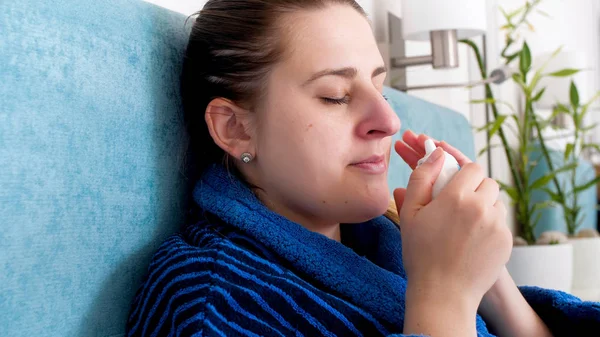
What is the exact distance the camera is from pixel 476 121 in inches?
110

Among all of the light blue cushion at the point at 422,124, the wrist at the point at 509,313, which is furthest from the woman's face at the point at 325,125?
the light blue cushion at the point at 422,124

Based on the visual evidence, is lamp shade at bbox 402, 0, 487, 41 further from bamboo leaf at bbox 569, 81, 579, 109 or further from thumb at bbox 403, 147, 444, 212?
thumb at bbox 403, 147, 444, 212

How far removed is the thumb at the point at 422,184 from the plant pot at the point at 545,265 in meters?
1.45

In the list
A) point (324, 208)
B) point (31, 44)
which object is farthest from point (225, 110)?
point (31, 44)

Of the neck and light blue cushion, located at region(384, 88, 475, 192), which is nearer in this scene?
the neck

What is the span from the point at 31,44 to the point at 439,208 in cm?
45

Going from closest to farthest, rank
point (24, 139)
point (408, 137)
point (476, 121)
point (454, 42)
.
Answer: point (24, 139)
point (408, 137)
point (454, 42)
point (476, 121)

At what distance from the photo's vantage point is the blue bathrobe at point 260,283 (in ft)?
2.05

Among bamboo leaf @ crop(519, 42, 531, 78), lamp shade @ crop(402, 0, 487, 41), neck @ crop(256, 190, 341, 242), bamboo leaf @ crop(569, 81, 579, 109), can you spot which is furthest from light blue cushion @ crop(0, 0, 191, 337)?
bamboo leaf @ crop(569, 81, 579, 109)

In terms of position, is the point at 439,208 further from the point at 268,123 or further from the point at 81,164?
the point at 81,164

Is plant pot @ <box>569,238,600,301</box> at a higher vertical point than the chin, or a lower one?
lower

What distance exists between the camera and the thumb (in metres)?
0.71

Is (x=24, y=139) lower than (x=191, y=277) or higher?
higher

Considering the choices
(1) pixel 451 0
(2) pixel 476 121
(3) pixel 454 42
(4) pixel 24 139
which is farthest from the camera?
(2) pixel 476 121
